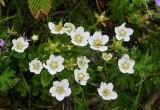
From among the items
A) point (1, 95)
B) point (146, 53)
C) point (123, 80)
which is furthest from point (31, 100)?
point (146, 53)

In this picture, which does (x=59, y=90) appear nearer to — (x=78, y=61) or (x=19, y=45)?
(x=78, y=61)

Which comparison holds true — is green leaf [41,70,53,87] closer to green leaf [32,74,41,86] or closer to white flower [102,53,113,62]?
green leaf [32,74,41,86]

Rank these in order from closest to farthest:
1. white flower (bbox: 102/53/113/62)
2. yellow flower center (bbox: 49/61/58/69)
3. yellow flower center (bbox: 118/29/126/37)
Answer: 1. yellow flower center (bbox: 49/61/58/69)
2. white flower (bbox: 102/53/113/62)
3. yellow flower center (bbox: 118/29/126/37)

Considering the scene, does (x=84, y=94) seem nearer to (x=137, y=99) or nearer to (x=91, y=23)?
(x=137, y=99)

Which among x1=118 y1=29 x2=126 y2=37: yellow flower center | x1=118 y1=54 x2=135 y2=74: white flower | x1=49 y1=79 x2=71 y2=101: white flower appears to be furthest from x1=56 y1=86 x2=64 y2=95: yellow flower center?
x1=118 y1=29 x2=126 y2=37: yellow flower center

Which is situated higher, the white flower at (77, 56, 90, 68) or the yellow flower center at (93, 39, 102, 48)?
the yellow flower center at (93, 39, 102, 48)

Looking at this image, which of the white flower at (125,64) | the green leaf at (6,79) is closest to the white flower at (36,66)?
the green leaf at (6,79)

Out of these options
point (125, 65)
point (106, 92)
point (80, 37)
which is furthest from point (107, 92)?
point (80, 37)
